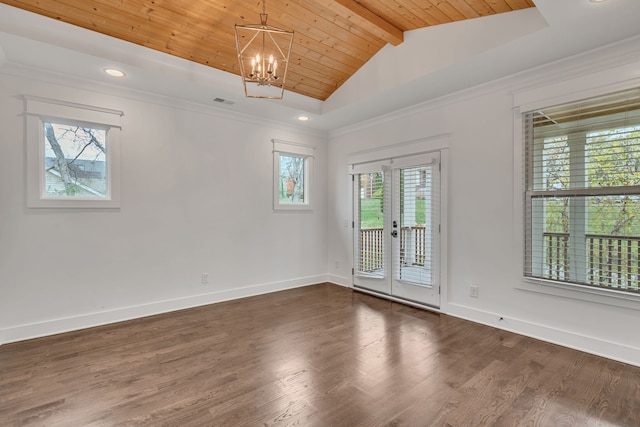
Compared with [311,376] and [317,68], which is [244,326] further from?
[317,68]

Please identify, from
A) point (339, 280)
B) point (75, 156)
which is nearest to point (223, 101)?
point (75, 156)

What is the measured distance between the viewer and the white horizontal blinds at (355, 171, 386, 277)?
476 cm

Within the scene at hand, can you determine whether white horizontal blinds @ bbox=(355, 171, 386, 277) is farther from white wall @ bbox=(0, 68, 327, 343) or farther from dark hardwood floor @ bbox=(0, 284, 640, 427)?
dark hardwood floor @ bbox=(0, 284, 640, 427)

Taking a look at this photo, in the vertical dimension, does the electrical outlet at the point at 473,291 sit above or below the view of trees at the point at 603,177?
below

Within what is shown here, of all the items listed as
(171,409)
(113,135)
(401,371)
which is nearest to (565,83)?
(401,371)

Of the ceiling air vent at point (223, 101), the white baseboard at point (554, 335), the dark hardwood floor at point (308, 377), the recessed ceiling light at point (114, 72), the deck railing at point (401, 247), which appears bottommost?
the dark hardwood floor at point (308, 377)

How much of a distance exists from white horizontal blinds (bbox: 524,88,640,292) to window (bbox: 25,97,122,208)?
15.2ft

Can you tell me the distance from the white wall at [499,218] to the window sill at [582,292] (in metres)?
0.03

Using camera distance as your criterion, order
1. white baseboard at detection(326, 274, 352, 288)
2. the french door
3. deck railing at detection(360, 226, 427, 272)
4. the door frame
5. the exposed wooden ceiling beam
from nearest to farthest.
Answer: the exposed wooden ceiling beam → the door frame → the french door → deck railing at detection(360, 226, 427, 272) → white baseboard at detection(326, 274, 352, 288)

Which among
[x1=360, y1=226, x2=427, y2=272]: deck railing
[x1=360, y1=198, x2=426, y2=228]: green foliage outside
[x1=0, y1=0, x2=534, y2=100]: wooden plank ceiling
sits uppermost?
[x1=0, y1=0, x2=534, y2=100]: wooden plank ceiling

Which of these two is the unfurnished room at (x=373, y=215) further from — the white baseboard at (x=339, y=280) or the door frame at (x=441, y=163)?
the white baseboard at (x=339, y=280)

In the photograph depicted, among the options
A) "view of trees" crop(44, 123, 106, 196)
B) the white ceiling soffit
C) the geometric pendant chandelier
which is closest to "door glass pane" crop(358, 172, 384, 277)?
the white ceiling soffit

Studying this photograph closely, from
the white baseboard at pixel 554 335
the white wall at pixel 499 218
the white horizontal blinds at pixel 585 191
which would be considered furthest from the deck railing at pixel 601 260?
the white baseboard at pixel 554 335

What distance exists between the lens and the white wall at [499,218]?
9.12 feet
